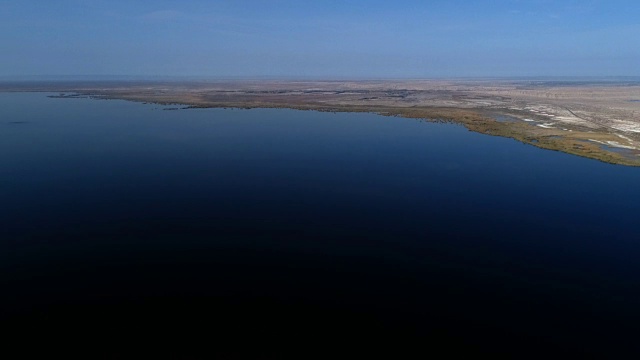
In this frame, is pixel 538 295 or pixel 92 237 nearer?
pixel 538 295

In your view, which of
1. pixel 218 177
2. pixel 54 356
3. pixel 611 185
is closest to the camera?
pixel 54 356

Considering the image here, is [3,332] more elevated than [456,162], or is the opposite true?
[456,162]

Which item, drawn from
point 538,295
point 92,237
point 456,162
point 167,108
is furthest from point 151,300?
point 167,108

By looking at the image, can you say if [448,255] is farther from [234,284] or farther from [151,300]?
[151,300]

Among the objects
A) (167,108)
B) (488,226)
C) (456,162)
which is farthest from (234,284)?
(167,108)

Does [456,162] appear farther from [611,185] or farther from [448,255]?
[448,255]

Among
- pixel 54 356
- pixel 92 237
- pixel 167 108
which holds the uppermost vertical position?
pixel 167 108

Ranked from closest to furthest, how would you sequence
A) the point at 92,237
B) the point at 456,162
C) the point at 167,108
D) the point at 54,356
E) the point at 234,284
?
the point at 54,356 < the point at 234,284 < the point at 92,237 < the point at 456,162 < the point at 167,108
